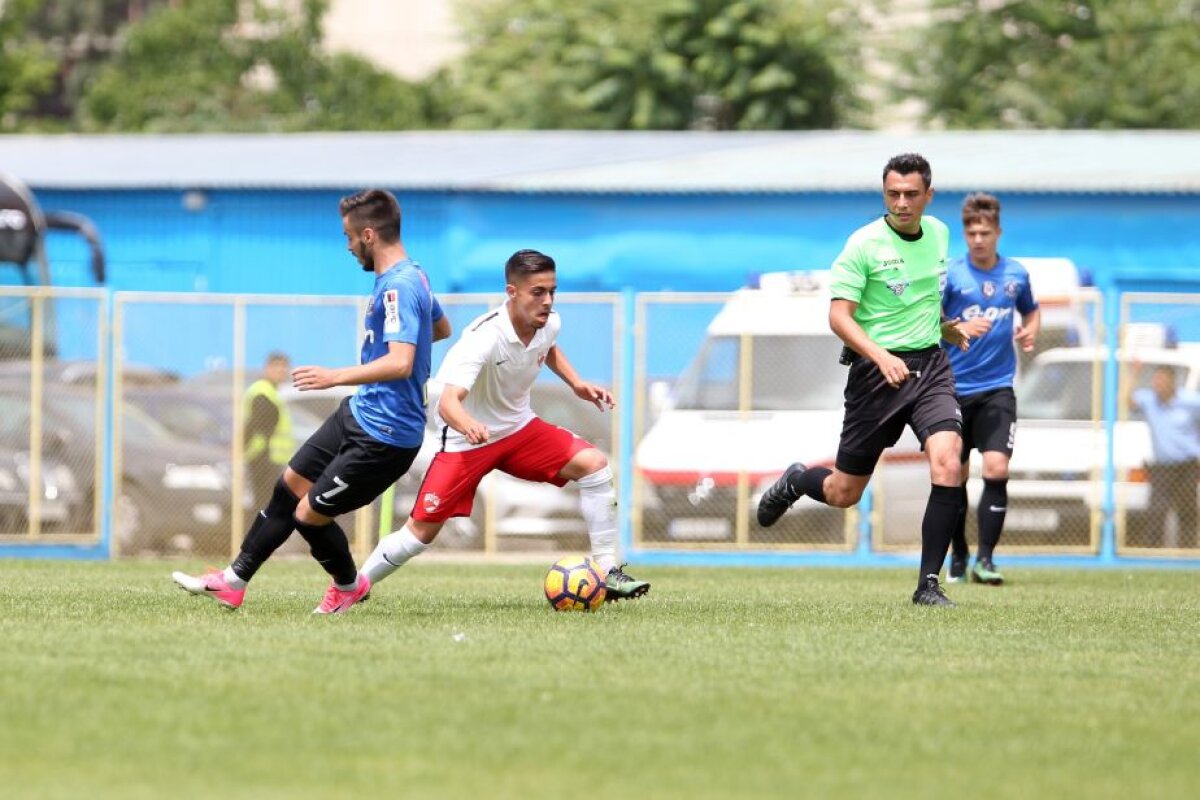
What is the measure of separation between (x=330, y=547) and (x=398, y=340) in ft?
3.71

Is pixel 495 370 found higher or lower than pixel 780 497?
higher

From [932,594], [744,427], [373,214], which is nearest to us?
[373,214]

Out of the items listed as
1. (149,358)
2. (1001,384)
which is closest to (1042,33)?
(149,358)

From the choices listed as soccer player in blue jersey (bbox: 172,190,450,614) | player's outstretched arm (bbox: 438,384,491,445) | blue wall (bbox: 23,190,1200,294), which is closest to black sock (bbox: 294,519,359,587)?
soccer player in blue jersey (bbox: 172,190,450,614)

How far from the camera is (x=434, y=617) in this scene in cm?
1000

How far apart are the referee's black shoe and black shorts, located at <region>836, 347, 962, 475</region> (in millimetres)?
793

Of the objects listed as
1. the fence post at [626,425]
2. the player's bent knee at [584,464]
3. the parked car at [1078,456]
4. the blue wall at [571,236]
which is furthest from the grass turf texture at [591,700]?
the blue wall at [571,236]

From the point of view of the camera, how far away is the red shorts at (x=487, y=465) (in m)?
10.2

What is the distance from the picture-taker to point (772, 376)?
17969 mm

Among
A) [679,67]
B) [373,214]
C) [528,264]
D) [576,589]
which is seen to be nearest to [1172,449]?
[576,589]

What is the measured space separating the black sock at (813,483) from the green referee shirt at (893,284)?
97 cm

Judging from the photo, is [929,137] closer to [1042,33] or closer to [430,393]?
[1042,33]

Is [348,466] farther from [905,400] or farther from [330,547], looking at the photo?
[905,400]

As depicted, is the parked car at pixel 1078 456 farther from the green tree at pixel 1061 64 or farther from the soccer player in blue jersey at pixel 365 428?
the green tree at pixel 1061 64
